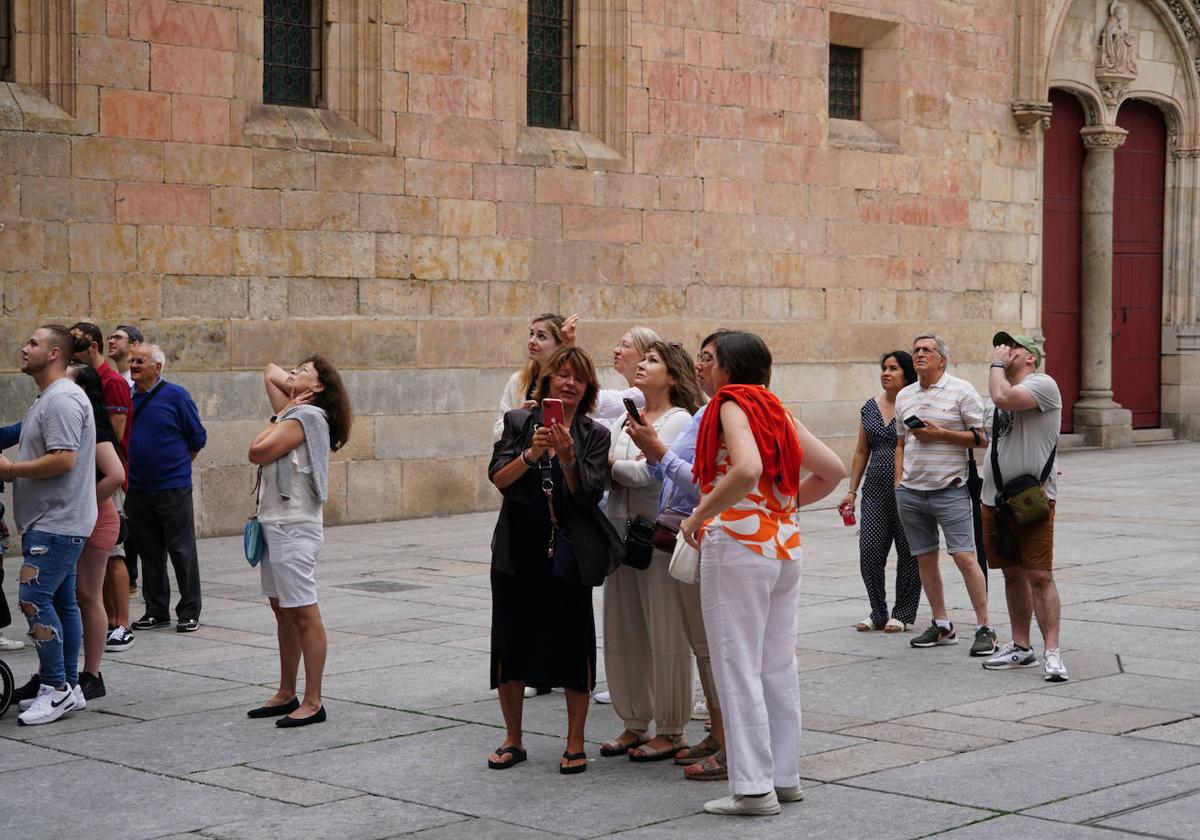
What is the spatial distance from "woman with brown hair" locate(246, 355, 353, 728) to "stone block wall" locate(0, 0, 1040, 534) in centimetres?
624

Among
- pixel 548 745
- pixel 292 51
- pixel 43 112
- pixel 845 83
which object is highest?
pixel 845 83

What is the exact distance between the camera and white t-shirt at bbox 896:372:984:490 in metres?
9.77

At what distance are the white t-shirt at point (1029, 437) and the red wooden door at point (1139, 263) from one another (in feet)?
52.6

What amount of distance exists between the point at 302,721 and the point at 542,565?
143 cm

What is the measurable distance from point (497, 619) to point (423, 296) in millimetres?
9081

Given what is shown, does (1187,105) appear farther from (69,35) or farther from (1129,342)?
(69,35)

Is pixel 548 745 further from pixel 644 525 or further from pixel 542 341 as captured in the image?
pixel 542 341

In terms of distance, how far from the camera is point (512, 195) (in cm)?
1666

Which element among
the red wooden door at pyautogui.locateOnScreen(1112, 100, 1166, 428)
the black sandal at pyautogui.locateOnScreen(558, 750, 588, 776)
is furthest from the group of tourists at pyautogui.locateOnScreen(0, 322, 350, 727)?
the red wooden door at pyautogui.locateOnScreen(1112, 100, 1166, 428)

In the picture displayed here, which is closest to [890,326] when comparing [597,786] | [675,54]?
[675,54]

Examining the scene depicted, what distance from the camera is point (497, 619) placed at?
7281 mm

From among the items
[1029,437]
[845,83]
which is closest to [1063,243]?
[845,83]

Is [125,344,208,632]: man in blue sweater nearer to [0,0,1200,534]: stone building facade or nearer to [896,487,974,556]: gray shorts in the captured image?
[0,0,1200,534]: stone building facade

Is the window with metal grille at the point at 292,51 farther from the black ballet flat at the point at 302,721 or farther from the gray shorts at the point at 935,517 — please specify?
the black ballet flat at the point at 302,721
